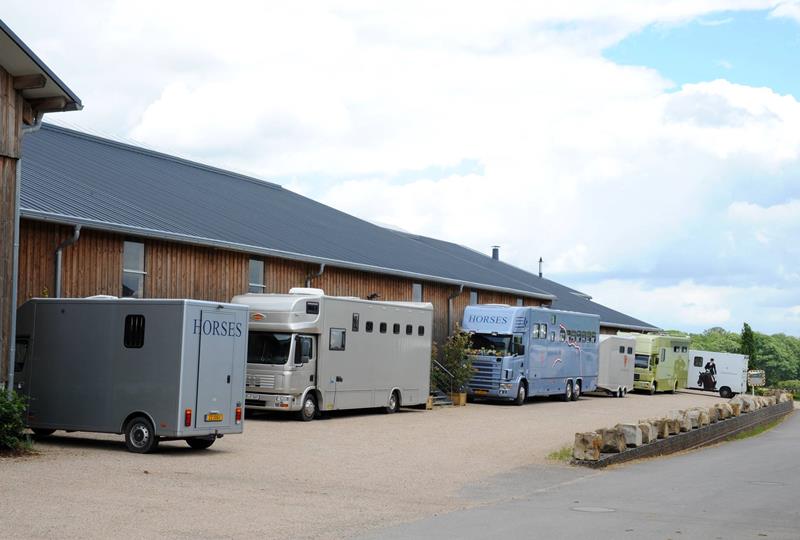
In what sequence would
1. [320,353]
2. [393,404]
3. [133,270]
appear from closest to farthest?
1. [133,270]
2. [320,353]
3. [393,404]

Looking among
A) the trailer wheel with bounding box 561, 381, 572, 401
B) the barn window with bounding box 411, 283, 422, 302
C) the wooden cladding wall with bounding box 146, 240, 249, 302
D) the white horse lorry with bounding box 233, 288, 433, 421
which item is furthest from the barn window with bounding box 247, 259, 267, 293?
the trailer wheel with bounding box 561, 381, 572, 401

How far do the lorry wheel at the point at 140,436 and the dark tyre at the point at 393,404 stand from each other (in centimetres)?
1290

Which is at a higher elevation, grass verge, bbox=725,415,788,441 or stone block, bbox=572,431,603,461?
stone block, bbox=572,431,603,461

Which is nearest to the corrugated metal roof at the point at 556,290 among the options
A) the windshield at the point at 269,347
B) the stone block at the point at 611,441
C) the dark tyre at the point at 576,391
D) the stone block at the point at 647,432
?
the dark tyre at the point at 576,391

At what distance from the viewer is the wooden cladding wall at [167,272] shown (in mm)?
22812

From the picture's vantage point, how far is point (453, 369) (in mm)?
36750

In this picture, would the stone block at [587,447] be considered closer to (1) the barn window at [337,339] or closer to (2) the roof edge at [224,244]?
(1) the barn window at [337,339]

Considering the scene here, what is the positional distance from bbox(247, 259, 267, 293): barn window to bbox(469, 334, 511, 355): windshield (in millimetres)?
9529

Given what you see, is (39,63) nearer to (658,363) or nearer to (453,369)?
(453,369)

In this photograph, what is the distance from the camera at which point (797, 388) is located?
8206 centimetres

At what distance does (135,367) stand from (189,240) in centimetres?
860

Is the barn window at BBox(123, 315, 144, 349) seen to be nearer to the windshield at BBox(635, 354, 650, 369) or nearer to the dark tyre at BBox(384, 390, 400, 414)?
the dark tyre at BBox(384, 390, 400, 414)

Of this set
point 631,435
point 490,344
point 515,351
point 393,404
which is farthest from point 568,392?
point 631,435

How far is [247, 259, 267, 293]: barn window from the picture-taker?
98.9 feet
